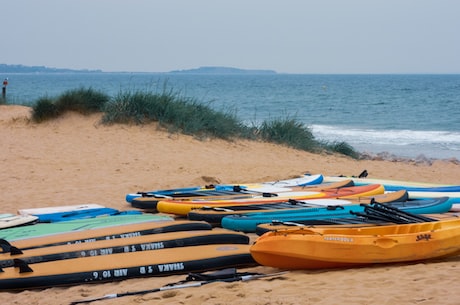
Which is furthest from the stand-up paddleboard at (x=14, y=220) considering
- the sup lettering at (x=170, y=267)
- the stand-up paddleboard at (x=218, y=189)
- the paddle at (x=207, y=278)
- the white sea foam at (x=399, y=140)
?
the white sea foam at (x=399, y=140)

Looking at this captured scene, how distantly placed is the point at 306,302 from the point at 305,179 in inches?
213

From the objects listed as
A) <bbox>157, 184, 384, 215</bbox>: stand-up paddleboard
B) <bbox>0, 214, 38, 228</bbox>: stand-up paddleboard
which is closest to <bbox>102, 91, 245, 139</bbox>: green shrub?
<bbox>157, 184, 384, 215</bbox>: stand-up paddleboard

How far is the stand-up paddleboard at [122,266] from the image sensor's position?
5.18 m

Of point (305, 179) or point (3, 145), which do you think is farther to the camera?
point (3, 145)

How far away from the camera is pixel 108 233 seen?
20.8 feet

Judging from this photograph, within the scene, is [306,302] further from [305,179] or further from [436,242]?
[305,179]

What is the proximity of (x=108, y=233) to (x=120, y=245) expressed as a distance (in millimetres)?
588

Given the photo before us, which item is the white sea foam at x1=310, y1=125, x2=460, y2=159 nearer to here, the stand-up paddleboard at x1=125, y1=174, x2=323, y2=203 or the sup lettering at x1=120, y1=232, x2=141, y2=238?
the stand-up paddleboard at x1=125, y1=174, x2=323, y2=203

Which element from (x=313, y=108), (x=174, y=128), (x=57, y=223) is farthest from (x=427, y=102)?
(x=57, y=223)

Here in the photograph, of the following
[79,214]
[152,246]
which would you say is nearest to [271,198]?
[79,214]

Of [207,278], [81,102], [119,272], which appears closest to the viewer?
[207,278]

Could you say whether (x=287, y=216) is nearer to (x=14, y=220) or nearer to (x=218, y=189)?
(x=218, y=189)

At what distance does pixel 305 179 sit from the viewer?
9.77m

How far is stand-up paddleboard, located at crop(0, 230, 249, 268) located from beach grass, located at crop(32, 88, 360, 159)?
27.4 feet
